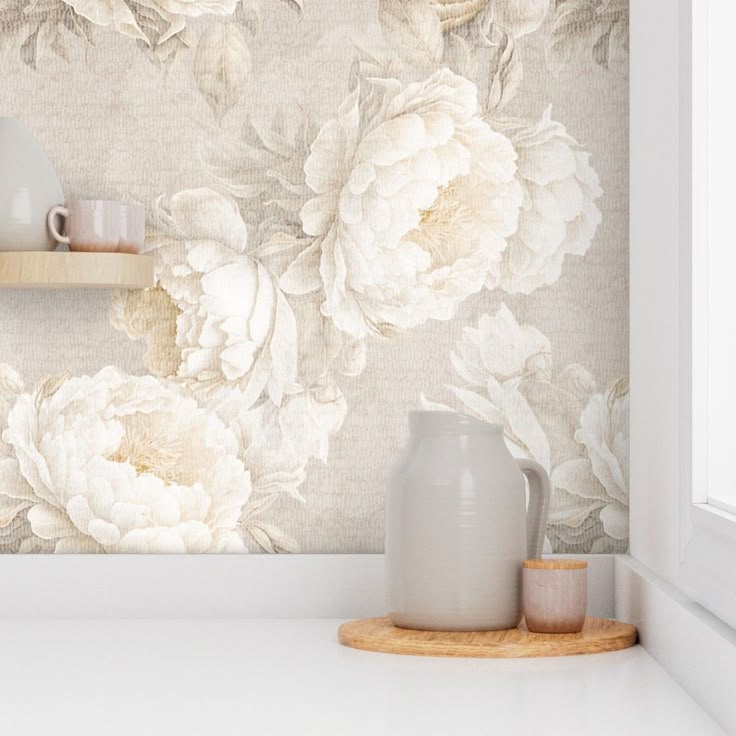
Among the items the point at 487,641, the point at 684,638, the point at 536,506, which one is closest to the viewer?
the point at 684,638

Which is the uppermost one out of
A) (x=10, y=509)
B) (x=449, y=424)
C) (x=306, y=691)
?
(x=449, y=424)

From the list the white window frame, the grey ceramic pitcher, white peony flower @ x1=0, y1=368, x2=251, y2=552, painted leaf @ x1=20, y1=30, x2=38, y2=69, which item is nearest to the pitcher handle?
the grey ceramic pitcher

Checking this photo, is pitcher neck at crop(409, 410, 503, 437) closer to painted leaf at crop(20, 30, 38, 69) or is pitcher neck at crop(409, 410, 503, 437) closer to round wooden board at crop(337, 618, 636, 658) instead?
round wooden board at crop(337, 618, 636, 658)

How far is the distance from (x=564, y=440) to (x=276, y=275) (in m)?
0.43

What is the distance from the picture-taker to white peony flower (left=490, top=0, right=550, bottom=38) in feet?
5.09

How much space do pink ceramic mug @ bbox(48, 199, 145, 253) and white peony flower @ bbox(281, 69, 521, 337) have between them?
215 millimetres

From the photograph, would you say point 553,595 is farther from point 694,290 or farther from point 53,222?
point 53,222

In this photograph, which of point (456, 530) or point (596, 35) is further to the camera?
point (596, 35)

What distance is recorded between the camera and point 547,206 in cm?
154

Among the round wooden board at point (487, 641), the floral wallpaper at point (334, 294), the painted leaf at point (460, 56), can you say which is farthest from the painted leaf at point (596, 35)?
the round wooden board at point (487, 641)

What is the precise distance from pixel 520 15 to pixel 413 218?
0.30 metres

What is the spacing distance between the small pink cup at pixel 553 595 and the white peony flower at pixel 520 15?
710mm

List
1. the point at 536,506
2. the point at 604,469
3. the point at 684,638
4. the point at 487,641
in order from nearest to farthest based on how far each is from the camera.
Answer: the point at 684,638 → the point at 487,641 → the point at 536,506 → the point at 604,469

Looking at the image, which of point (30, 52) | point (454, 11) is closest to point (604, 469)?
point (454, 11)
